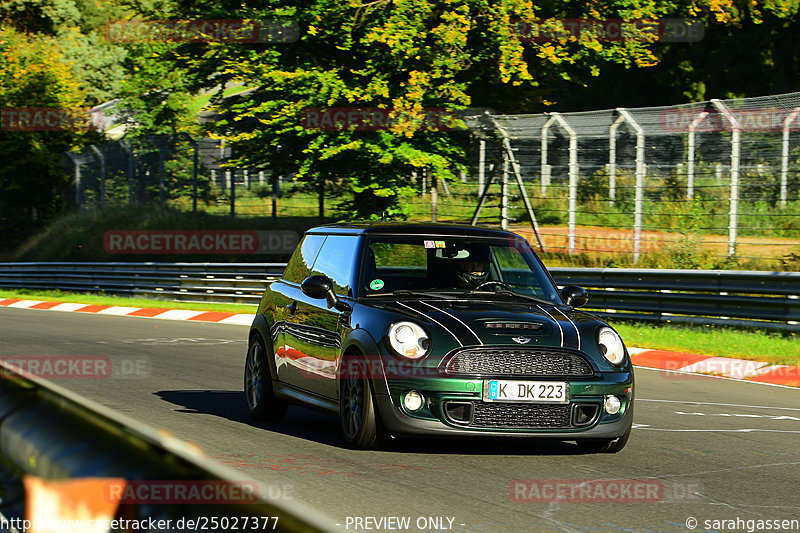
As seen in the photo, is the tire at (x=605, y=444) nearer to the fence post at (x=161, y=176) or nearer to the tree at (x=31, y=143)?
the fence post at (x=161, y=176)

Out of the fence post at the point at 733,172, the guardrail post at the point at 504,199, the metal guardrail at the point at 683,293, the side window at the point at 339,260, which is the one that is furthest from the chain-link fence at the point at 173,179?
the side window at the point at 339,260

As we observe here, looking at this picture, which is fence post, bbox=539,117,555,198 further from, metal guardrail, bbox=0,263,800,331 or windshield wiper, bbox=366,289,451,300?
windshield wiper, bbox=366,289,451,300

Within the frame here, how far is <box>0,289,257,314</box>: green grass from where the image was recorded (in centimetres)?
2489

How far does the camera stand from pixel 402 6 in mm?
22969

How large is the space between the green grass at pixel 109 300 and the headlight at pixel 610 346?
15837 mm

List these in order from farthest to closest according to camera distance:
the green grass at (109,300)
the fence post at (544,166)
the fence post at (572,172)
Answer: the green grass at (109,300) → the fence post at (544,166) → the fence post at (572,172)

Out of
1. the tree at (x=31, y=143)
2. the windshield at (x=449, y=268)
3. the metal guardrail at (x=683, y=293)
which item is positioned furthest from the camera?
the tree at (x=31, y=143)

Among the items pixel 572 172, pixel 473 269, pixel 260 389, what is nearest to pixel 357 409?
pixel 473 269

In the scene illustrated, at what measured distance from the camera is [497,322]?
753 centimetres

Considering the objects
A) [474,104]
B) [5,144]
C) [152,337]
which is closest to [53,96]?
[5,144]

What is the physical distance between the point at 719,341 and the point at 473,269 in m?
7.72

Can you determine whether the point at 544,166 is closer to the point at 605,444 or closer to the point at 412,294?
the point at 412,294

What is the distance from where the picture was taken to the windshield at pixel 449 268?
844 centimetres

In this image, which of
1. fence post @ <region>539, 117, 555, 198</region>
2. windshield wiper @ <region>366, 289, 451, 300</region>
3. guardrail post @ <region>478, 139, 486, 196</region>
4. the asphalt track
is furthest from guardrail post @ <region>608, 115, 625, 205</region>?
windshield wiper @ <region>366, 289, 451, 300</region>
